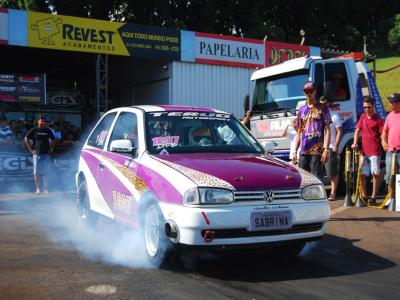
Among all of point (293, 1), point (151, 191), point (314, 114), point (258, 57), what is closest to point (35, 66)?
point (258, 57)

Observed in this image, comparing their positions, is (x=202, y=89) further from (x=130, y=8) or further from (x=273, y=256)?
(x=130, y=8)

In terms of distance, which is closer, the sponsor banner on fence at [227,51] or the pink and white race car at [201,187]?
the pink and white race car at [201,187]

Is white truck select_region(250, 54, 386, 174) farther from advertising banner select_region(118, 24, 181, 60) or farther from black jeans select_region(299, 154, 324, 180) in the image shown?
advertising banner select_region(118, 24, 181, 60)

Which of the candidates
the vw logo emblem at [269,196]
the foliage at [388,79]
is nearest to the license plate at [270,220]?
the vw logo emblem at [269,196]

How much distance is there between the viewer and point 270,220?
15.8ft

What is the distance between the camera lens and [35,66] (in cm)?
2209

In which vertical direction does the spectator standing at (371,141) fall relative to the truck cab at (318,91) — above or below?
below

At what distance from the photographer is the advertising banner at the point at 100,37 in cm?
1383

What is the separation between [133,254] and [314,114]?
3.57 m

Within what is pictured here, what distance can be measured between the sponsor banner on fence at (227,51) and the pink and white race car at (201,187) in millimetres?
10450

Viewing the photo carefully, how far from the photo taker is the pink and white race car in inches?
185

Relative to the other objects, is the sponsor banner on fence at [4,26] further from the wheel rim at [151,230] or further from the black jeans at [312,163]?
the wheel rim at [151,230]

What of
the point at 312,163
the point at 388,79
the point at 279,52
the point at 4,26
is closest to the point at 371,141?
the point at 312,163

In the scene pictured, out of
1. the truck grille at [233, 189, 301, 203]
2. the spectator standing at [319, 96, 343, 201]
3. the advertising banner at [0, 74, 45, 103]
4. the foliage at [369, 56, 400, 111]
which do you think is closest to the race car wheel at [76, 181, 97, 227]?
the truck grille at [233, 189, 301, 203]
